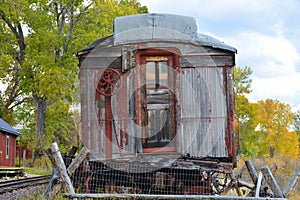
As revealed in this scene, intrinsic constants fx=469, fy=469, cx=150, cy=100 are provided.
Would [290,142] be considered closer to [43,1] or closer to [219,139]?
[43,1]

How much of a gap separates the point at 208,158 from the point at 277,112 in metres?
41.3

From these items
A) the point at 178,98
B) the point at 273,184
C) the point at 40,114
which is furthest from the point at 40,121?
the point at 273,184

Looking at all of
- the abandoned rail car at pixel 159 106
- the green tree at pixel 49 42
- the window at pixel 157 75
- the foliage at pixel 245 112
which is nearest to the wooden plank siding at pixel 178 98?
the abandoned rail car at pixel 159 106

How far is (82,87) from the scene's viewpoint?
10.5 meters

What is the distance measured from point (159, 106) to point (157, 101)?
0.12m

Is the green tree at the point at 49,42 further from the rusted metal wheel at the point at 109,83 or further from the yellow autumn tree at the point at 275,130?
the yellow autumn tree at the point at 275,130

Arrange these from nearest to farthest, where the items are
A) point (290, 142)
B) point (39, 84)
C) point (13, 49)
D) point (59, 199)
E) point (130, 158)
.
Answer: point (59, 199)
point (130, 158)
point (39, 84)
point (13, 49)
point (290, 142)

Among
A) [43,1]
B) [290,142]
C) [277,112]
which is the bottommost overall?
[290,142]

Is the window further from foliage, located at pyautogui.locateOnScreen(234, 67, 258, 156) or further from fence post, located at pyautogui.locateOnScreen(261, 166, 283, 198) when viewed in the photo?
foliage, located at pyautogui.locateOnScreen(234, 67, 258, 156)

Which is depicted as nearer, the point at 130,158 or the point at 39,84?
the point at 130,158

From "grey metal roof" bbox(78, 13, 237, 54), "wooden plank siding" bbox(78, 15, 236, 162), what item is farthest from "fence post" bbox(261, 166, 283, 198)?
"grey metal roof" bbox(78, 13, 237, 54)

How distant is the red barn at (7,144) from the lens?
25.7 m

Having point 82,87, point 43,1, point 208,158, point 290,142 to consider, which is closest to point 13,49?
point 43,1

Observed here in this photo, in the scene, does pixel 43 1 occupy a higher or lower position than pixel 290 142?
higher
